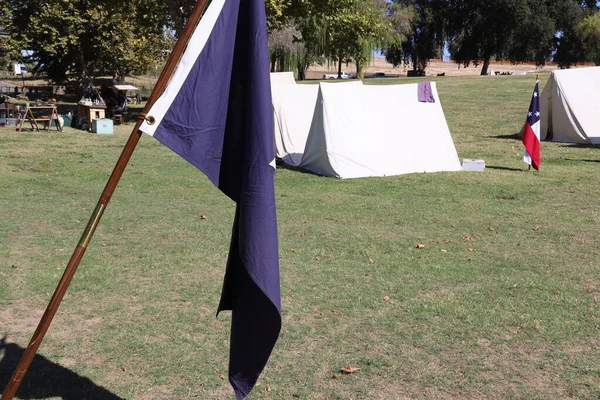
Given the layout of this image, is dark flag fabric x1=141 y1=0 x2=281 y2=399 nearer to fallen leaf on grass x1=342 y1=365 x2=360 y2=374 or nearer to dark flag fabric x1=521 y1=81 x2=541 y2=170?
fallen leaf on grass x1=342 y1=365 x2=360 y2=374

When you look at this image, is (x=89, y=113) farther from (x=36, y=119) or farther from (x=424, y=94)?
(x=424, y=94)

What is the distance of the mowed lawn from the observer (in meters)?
4.70

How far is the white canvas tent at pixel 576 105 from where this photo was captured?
69.6ft

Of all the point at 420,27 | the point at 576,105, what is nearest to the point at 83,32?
the point at 576,105

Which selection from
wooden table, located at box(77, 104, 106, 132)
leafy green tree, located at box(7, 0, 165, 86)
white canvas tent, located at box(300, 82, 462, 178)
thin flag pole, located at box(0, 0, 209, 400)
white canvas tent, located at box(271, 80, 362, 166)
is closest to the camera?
thin flag pole, located at box(0, 0, 209, 400)

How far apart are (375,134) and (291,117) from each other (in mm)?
2649

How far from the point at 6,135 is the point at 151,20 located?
780 cm

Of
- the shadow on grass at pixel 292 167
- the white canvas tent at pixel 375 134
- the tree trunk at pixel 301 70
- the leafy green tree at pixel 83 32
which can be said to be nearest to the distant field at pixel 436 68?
the tree trunk at pixel 301 70

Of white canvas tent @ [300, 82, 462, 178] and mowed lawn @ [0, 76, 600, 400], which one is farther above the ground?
white canvas tent @ [300, 82, 462, 178]

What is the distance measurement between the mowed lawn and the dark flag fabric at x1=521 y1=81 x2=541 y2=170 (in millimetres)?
2186

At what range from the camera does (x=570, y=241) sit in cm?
880

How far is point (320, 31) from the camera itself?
3250 centimetres

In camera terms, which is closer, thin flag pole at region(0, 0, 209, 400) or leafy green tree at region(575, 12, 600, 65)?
thin flag pole at region(0, 0, 209, 400)

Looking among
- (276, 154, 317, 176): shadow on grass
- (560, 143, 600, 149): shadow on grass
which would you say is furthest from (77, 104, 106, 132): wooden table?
(560, 143, 600, 149): shadow on grass
